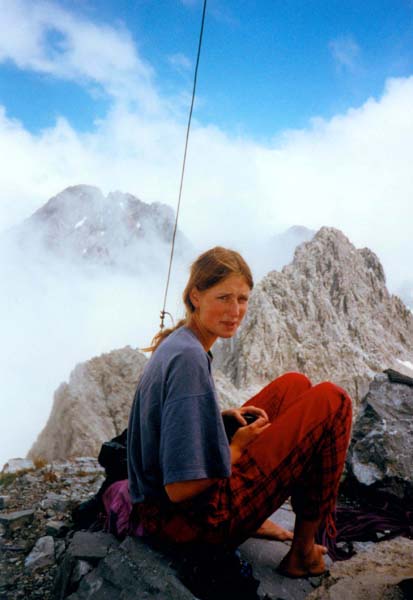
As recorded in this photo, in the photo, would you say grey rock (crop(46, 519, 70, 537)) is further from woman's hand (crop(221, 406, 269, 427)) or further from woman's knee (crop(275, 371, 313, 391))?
woman's knee (crop(275, 371, 313, 391))

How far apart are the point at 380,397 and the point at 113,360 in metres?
17.9

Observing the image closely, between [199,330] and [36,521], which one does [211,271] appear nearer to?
[199,330]

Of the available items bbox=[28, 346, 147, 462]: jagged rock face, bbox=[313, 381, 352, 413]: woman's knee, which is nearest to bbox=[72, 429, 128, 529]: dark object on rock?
bbox=[313, 381, 352, 413]: woman's knee

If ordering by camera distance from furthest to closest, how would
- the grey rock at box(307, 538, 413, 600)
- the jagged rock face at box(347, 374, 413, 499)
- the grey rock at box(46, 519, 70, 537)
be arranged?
the jagged rock face at box(347, 374, 413, 499) → the grey rock at box(46, 519, 70, 537) → the grey rock at box(307, 538, 413, 600)

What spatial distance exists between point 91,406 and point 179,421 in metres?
18.2

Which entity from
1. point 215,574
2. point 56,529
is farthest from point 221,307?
point 56,529

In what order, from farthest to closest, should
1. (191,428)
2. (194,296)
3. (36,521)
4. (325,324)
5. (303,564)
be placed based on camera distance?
(325,324) < (36,521) < (194,296) < (303,564) < (191,428)

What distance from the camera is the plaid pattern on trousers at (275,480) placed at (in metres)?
2.08

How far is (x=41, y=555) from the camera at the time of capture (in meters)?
3.41

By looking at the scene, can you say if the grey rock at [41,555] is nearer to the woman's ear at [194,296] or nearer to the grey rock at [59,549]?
the grey rock at [59,549]

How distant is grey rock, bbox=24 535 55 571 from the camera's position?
10.8ft

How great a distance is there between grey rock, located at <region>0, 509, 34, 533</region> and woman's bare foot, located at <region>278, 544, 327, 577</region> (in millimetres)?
3089

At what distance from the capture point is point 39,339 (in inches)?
7215

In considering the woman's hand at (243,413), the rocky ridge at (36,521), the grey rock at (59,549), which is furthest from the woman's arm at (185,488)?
the grey rock at (59,549)
